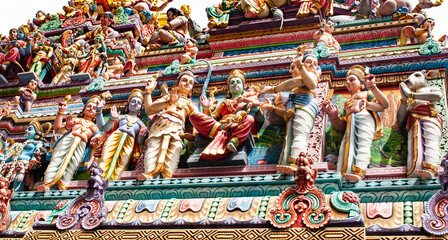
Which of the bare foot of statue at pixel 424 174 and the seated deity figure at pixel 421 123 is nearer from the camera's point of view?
the bare foot of statue at pixel 424 174

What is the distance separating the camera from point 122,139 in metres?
10.1

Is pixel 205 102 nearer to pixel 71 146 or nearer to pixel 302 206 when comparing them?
pixel 71 146

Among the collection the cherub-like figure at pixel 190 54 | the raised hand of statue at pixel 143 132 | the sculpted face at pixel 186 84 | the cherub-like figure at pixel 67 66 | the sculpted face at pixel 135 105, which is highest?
the cherub-like figure at pixel 67 66

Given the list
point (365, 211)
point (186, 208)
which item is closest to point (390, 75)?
point (365, 211)

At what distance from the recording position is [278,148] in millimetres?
9297

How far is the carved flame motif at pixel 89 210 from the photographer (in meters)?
7.54

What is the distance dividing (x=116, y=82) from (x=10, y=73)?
881 centimetres

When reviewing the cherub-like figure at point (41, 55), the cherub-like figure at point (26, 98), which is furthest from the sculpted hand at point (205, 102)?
the cherub-like figure at point (41, 55)

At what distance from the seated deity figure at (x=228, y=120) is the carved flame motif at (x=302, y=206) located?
2.15m

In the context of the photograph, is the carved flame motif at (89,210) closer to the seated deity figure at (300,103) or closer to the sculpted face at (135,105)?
the seated deity figure at (300,103)

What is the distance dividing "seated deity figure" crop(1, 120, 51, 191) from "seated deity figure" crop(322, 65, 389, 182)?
5.25m

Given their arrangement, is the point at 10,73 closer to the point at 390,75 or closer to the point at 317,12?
the point at 317,12

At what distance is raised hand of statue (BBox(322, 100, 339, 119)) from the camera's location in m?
9.27

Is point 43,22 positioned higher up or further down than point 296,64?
higher up
